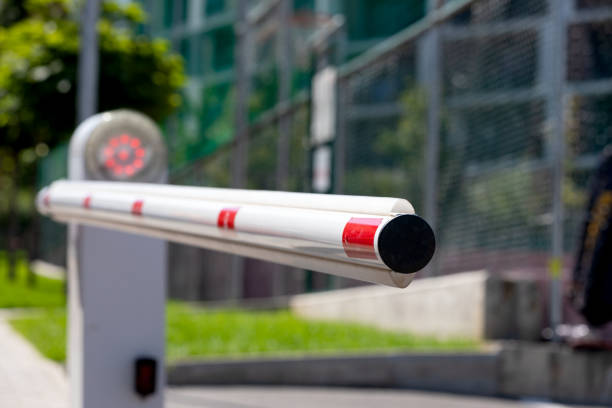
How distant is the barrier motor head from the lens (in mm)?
3793

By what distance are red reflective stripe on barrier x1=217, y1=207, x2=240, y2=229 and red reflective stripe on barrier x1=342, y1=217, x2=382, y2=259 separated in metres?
0.49

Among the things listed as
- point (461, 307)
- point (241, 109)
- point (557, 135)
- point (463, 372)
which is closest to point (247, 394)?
point (463, 372)

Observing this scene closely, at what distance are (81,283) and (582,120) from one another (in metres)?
7.27

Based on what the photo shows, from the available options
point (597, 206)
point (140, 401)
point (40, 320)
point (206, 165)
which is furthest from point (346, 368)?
point (206, 165)

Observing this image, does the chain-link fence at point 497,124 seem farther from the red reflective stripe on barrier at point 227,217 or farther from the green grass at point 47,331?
the red reflective stripe on barrier at point 227,217

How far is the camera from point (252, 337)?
1099cm

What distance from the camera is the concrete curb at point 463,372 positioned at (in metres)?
9.28

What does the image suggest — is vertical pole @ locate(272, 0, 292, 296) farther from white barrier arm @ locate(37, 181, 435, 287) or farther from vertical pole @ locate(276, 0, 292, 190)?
white barrier arm @ locate(37, 181, 435, 287)

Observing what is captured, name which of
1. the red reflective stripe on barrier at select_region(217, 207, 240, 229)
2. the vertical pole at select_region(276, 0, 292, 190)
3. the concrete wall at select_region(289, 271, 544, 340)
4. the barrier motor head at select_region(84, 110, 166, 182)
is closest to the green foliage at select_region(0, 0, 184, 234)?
the vertical pole at select_region(276, 0, 292, 190)

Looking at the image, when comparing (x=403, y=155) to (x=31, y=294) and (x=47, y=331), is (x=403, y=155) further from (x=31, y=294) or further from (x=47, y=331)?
(x=31, y=294)

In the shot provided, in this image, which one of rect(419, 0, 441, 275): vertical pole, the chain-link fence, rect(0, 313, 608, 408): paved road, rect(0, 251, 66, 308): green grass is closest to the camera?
rect(0, 313, 608, 408): paved road

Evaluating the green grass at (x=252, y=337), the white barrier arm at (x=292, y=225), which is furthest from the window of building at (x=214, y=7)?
the white barrier arm at (x=292, y=225)

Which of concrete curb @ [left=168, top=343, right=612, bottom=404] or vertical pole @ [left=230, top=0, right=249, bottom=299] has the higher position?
vertical pole @ [left=230, top=0, right=249, bottom=299]

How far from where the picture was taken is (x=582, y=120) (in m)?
10.1
